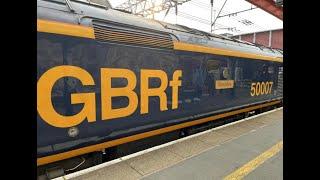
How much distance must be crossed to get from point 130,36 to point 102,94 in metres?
1.03

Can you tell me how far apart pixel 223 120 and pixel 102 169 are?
404cm

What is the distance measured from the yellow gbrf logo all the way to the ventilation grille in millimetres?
439

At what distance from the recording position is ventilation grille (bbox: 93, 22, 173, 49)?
325 centimetres

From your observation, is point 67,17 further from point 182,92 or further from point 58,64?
point 182,92

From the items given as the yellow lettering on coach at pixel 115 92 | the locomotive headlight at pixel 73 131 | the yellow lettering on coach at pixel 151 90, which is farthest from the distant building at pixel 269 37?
the locomotive headlight at pixel 73 131

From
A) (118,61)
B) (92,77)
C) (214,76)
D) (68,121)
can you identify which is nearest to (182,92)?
(214,76)

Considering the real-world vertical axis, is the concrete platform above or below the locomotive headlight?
below

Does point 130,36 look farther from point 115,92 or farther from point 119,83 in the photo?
point 115,92

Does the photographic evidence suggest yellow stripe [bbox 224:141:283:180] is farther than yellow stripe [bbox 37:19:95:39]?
Yes

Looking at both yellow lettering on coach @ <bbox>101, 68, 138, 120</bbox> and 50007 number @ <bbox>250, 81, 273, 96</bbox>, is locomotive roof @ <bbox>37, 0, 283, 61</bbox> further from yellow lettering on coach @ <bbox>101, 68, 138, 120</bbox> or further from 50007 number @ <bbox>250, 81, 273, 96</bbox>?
50007 number @ <bbox>250, 81, 273, 96</bbox>

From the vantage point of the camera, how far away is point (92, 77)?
3064mm

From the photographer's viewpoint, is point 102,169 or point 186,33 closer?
point 102,169

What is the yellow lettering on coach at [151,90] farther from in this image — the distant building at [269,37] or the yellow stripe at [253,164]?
the distant building at [269,37]

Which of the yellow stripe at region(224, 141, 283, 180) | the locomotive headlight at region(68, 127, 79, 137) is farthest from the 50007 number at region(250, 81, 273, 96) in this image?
the locomotive headlight at region(68, 127, 79, 137)
